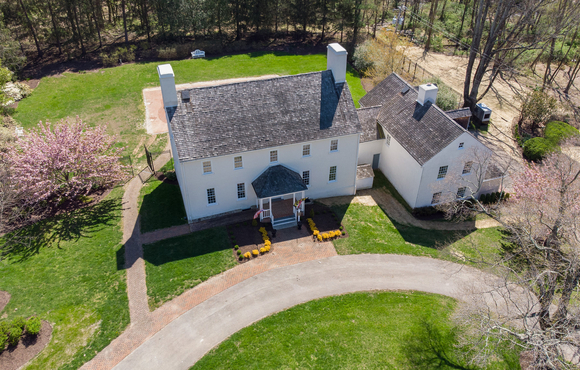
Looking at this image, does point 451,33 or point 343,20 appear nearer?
point 343,20

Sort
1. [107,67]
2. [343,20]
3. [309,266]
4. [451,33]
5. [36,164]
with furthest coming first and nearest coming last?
[451,33], [343,20], [107,67], [36,164], [309,266]

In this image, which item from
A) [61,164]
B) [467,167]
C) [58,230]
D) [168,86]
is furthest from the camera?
[467,167]

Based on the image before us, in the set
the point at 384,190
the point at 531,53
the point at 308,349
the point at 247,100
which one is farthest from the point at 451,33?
the point at 308,349

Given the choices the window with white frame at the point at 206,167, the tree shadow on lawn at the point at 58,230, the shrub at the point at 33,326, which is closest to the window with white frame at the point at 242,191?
the window with white frame at the point at 206,167

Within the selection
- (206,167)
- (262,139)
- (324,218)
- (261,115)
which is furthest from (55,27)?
(324,218)

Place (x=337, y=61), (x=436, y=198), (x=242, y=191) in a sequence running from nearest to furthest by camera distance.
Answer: (x=337, y=61), (x=242, y=191), (x=436, y=198)

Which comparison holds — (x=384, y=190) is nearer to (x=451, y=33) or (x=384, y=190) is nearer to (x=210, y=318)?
(x=210, y=318)

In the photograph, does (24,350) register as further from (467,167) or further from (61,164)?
(467,167)
